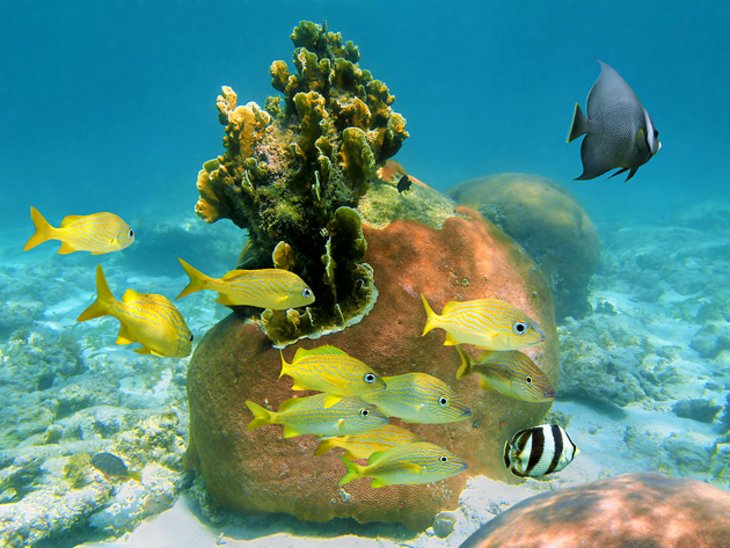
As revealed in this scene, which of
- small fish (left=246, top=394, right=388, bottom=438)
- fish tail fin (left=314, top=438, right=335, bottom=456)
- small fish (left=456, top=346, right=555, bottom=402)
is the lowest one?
fish tail fin (left=314, top=438, right=335, bottom=456)

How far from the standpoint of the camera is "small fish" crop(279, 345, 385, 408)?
6.75 feet

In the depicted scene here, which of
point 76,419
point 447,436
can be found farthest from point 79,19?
point 447,436

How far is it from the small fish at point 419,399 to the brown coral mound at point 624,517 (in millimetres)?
806

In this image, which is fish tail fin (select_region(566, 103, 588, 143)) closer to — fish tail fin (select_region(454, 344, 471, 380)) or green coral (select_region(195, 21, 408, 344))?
fish tail fin (select_region(454, 344, 471, 380))

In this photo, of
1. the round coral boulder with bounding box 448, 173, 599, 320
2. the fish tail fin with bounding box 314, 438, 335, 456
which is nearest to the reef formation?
the fish tail fin with bounding box 314, 438, 335, 456

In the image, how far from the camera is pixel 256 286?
2361mm

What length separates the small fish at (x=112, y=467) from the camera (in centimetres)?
522

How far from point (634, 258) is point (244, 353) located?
20.8 metres

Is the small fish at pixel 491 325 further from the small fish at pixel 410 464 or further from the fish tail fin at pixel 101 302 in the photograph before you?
the fish tail fin at pixel 101 302

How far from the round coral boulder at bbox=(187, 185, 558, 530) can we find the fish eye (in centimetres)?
157

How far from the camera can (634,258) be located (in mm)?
18594

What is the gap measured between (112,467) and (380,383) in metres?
5.23

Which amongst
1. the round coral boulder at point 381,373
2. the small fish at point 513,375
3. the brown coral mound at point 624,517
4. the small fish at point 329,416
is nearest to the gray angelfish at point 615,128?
the small fish at point 513,375

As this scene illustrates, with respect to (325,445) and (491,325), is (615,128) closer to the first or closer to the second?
(491,325)
